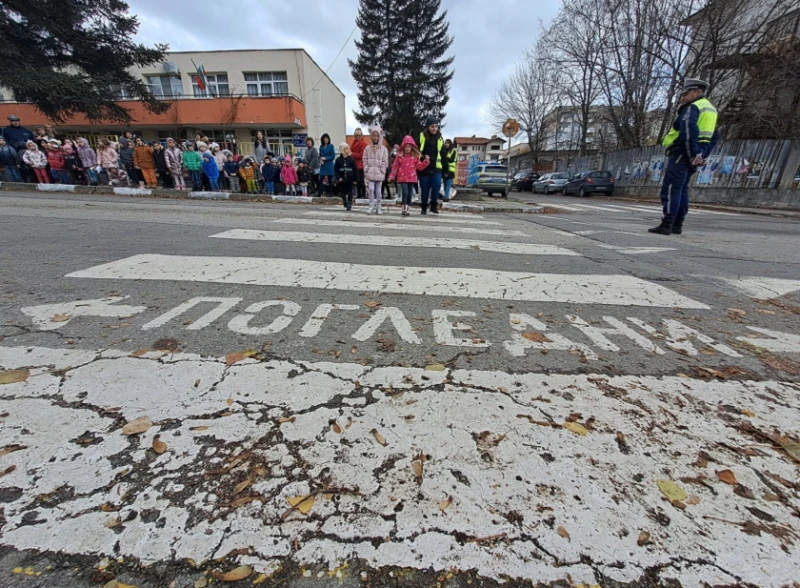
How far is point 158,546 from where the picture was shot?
3.37ft

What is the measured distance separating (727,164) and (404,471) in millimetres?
23511

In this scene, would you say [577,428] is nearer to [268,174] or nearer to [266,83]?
[268,174]

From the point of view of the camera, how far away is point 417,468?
1.32 meters

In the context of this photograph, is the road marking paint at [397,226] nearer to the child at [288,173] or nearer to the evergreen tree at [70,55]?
the child at [288,173]

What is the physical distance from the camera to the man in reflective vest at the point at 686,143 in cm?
554

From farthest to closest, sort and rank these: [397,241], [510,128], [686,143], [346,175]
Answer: [510,128] → [346,175] → [686,143] → [397,241]

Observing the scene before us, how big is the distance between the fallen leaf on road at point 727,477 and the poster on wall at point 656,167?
80.4 ft

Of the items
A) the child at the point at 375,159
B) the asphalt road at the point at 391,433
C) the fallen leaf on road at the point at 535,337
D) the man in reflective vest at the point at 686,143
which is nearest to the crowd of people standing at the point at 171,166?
the child at the point at 375,159

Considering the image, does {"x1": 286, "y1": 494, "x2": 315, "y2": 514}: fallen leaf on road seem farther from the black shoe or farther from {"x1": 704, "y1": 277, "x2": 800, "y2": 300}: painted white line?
the black shoe

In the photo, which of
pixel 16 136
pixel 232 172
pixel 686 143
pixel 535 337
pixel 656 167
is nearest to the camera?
pixel 535 337

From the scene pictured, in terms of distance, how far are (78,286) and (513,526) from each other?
11.7 feet

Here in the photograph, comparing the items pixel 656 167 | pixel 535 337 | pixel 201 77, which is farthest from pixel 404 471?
pixel 201 77

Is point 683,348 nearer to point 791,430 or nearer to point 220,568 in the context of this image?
point 791,430

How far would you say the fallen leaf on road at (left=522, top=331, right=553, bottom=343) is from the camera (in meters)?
2.31
